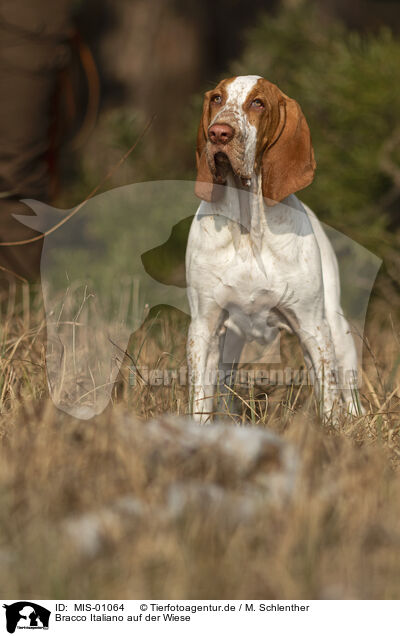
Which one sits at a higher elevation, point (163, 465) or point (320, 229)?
point (320, 229)

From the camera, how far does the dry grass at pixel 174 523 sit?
153cm

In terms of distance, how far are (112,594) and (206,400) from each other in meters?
1.34

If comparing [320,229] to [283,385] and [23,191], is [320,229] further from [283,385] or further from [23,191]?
[23,191]

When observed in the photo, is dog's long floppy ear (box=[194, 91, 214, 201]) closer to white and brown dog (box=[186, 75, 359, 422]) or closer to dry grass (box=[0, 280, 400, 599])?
white and brown dog (box=[186, 75, 359, 422])

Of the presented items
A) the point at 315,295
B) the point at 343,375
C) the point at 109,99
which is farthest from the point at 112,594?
the point at 109,99

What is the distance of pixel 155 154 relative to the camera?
16.6 ft

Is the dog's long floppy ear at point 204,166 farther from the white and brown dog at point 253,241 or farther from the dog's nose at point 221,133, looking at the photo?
the dog's nose at point 221,133

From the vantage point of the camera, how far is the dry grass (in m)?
1.53
